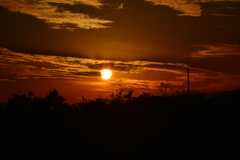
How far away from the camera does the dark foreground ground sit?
10141 mm

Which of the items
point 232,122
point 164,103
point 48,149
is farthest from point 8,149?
point 232,122

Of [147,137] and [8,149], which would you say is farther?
[147,137]

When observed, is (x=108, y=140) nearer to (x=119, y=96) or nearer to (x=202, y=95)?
(x=119, y=96)

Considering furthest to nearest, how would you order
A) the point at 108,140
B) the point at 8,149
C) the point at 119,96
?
the point at 119,96 < the point at 108,140 < the point at 8,149

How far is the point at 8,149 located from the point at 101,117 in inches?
125

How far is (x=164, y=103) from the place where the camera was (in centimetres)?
1294

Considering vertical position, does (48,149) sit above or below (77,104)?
below

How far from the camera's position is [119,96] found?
558 inches

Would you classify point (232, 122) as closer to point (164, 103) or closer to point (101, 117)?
point (164, 103)

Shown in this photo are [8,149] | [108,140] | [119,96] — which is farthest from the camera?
[119,96]

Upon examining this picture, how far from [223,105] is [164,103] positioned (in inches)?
75.5

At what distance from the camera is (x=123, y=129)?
11.5 m

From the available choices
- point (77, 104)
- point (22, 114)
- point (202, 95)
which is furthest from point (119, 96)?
point (22, 114)

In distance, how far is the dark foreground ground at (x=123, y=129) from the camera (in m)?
10.1
